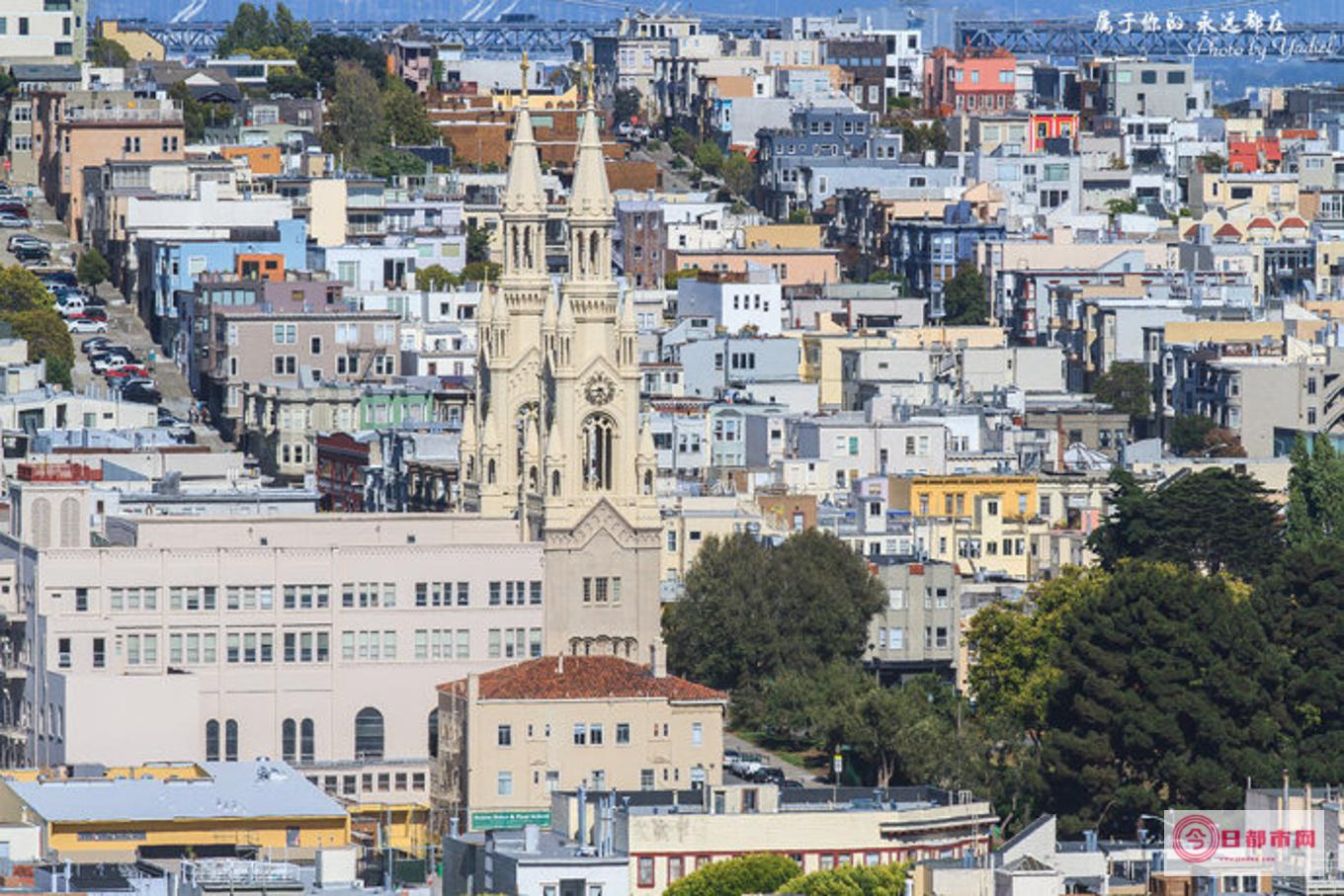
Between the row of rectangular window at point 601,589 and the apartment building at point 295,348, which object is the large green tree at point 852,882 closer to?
the row of rectangular window at point 601,589

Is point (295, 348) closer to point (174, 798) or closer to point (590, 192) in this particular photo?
point (590, 192)

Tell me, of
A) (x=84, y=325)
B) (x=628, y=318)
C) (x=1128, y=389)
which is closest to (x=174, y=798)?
(x=628, y=318)

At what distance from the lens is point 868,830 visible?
99.8 metres

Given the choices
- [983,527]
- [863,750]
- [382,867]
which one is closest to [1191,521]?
[983,527]

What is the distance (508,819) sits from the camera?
356 feet

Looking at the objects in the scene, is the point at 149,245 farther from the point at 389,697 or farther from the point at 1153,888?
the point at 1153,888

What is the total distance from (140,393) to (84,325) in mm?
14137

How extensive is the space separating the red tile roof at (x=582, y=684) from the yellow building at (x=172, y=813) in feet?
33.9

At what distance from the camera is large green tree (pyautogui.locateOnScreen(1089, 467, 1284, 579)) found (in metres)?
149

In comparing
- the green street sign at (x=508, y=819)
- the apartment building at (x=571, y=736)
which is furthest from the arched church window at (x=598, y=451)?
the green street sign at (x=508, y=819)

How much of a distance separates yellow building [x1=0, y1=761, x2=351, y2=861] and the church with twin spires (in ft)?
Result: 65.5

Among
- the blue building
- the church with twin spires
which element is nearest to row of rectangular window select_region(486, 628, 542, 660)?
the church with twin spires

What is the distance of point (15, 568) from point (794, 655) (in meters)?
18.5

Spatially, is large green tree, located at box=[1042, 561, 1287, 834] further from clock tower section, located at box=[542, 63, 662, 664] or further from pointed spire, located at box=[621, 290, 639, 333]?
pointed spire, located at box=[621, 290, 639, 333]
